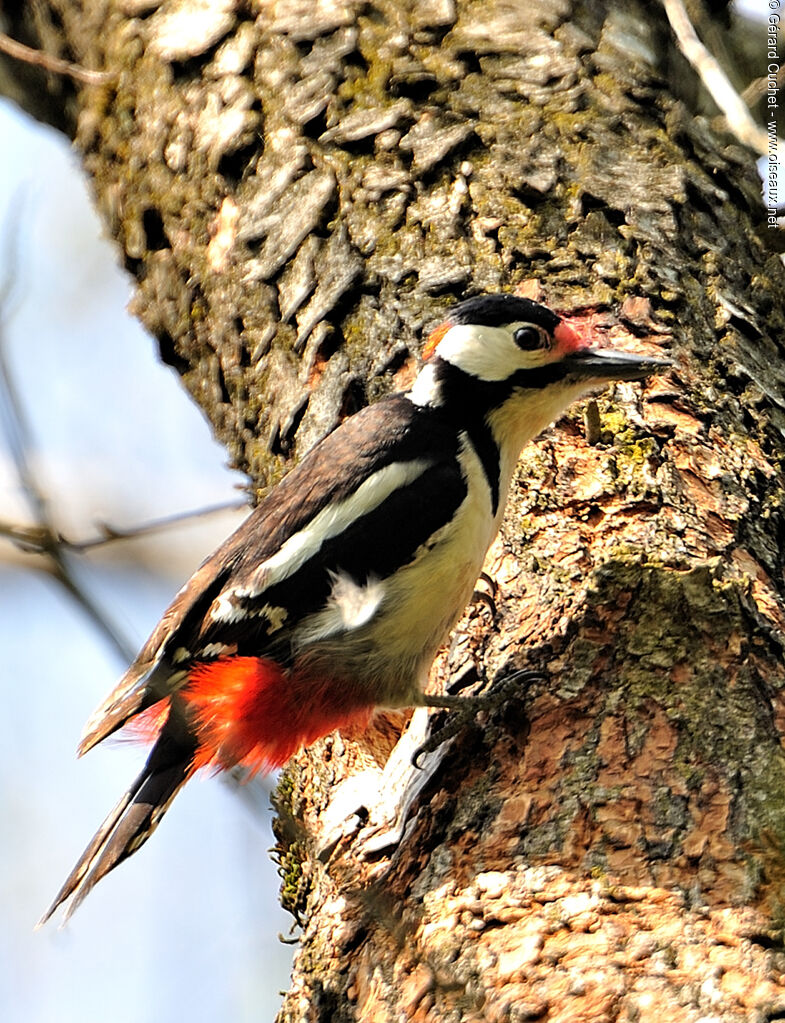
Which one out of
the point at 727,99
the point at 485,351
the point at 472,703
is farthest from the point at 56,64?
the point at 472,703

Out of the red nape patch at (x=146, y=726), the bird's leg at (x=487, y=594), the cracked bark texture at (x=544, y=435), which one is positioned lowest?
the red nape patch at (x=146, y=726)

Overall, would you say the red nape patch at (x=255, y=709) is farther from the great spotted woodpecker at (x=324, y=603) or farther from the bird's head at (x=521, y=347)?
the bird's head at (x=521, y=347)

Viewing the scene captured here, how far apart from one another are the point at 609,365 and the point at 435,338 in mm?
427

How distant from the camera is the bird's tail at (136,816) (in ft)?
8.78

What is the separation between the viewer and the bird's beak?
2.87 meters

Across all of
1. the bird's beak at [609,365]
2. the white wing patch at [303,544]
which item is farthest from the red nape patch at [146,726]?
the bird's beak at [609,365]

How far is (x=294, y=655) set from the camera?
285 centimetres

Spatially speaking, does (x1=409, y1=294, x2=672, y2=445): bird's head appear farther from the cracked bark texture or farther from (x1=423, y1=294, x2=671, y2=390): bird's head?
the cracked bark texture

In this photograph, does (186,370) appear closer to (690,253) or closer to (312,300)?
(312,300)

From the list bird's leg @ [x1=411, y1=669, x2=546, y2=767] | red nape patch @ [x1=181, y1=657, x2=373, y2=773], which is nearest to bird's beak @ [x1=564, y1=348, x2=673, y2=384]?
bird's leg @ [x1=411, y1=669, x2=546, y2=767]

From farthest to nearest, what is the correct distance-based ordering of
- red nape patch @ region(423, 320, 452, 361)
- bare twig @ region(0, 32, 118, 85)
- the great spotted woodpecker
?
bare twig @ region(0, 32, 118, 85) → red nape patch @ region(423, 320, 452, 361) → the great spotted woodpecker

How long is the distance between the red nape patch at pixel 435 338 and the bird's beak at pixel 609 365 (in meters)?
0.30

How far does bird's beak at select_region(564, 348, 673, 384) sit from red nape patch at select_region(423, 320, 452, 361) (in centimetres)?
30

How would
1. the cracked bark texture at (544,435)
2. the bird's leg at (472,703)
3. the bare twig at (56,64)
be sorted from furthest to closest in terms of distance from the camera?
the bare twig at (56,64) < the bird's leg at (472,703) < the cracked bark texture at (544,435)
